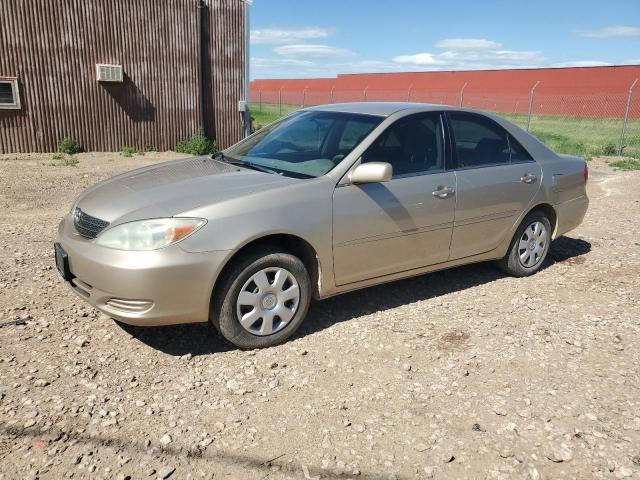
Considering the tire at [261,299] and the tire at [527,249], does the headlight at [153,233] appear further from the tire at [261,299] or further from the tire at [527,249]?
the tire at [527,249]

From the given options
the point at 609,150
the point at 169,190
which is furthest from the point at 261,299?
the point at 609,150

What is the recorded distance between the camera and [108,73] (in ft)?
43.8

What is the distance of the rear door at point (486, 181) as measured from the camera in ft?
15.2

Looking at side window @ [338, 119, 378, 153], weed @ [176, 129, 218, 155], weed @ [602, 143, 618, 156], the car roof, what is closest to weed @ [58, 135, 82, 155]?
weed @ [176, 129, 218, 155]

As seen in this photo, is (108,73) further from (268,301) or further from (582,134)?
(582,134)

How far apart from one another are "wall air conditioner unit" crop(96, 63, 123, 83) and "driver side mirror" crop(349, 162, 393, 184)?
37.4 ft

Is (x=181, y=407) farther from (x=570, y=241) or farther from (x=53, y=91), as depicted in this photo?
(x=53, y=91)

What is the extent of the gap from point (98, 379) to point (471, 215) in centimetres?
315

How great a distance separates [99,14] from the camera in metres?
13.1

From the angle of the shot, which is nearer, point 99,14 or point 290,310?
point 290,310

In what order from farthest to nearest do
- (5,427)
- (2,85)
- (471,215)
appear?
(2,85) < (471,215) < (5,427)

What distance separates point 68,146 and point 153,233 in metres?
11.3

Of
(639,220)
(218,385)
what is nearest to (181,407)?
(218,385)

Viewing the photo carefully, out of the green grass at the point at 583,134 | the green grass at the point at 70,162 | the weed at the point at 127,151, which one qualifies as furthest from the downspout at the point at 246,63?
the green grass at the point at 583,134
